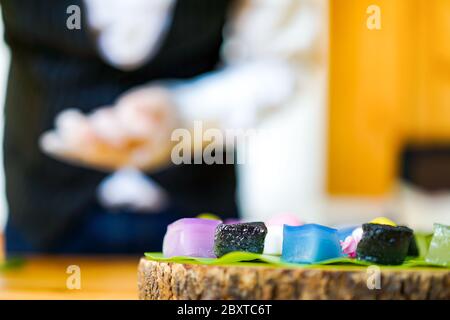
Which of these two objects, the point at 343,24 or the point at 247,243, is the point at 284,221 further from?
the point at 343,24

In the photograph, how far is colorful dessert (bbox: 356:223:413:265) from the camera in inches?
26.9

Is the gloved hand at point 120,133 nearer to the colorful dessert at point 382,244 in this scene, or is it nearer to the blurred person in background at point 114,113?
the blurred person in background at point 114,113

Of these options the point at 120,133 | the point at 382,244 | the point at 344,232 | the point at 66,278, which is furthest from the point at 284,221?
the point at 120,133

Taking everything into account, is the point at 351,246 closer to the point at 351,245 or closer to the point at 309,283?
the point at 351,245

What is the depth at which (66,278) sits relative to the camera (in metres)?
1.39

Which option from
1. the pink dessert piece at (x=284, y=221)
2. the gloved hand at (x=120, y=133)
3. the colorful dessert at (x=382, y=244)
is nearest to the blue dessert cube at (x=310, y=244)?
the colorful dessert at (x=382, y=244)

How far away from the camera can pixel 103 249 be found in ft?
5.99

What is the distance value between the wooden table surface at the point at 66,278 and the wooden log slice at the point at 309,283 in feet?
1.09

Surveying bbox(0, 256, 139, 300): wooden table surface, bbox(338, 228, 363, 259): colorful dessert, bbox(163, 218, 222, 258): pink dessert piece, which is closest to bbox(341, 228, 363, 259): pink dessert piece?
bbox(338, 228, 363, 259): colorful dessert

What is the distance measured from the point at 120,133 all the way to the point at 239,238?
1.11 meters

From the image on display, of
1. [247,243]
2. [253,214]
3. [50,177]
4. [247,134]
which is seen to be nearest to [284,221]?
[247,243]

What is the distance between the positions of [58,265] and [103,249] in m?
0.16
